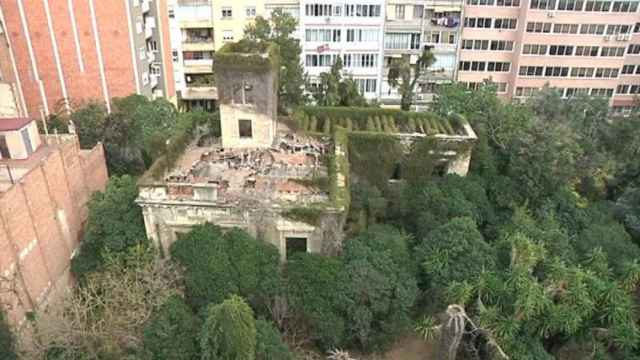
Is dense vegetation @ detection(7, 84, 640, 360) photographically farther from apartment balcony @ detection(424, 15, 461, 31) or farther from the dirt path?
apartment balcony @ detection(424, 15, 461, 31)

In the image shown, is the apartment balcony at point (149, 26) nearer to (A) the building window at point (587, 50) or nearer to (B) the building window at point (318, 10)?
(B) the building window at point (318, 10)

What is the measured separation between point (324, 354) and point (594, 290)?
548 inches

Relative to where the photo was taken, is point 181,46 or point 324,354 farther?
point 181,46

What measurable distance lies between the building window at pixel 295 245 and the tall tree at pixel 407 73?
23087 millimetres

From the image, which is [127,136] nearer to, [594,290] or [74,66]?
[74,66]

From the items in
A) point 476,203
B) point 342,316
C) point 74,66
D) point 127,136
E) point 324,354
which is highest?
point 74,66

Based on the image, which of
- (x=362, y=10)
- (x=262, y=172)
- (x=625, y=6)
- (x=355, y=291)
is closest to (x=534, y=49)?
(x=625, y=6)

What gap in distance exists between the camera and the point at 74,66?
136 feet

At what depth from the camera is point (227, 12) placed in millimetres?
49781

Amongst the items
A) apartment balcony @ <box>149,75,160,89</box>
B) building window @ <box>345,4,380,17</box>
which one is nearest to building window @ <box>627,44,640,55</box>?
building window @ <box>345,4,380,17</box>

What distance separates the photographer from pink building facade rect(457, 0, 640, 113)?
47.5 meters

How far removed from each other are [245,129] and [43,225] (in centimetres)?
1244

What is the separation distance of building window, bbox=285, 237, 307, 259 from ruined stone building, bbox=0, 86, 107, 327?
13214 millimetres

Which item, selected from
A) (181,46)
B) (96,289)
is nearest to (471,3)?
(181,46)
